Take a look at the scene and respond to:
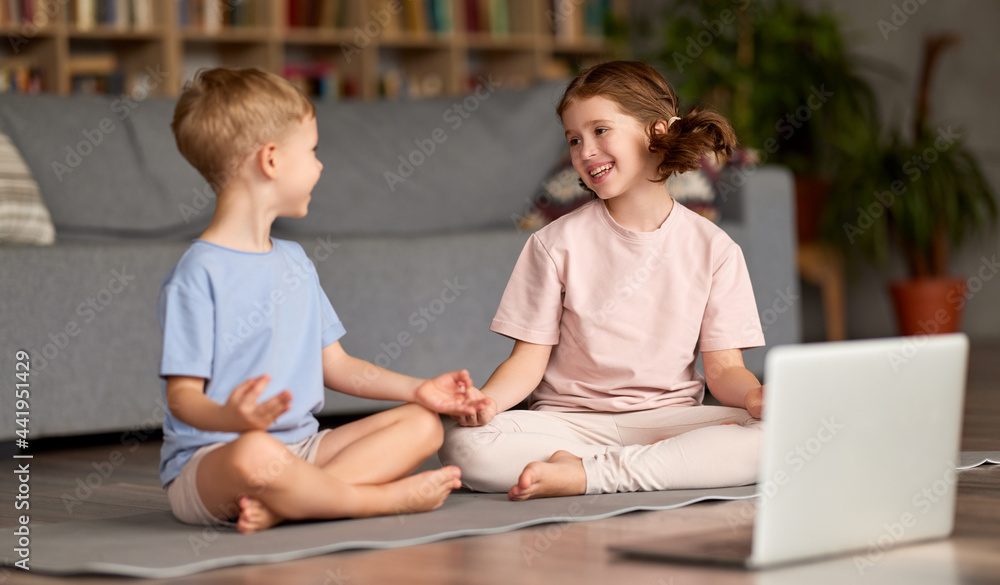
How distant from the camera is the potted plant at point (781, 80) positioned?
4.21m

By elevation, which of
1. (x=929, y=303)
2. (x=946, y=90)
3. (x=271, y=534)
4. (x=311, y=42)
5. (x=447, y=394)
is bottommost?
(x=929, y=303)

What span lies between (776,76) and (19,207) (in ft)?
9.23

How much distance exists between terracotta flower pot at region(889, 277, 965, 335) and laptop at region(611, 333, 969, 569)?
9.39 ft

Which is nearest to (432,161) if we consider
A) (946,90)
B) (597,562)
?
(597,562)

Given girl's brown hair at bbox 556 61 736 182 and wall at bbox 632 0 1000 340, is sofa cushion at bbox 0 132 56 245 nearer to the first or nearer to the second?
girl's brown hair at bbox 556 61 736 182

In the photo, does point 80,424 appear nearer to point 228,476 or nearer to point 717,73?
point 228,476

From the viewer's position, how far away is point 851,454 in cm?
112

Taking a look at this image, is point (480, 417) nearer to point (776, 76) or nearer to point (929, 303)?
point (929, 303)

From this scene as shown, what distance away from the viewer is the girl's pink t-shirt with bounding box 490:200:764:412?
164cm

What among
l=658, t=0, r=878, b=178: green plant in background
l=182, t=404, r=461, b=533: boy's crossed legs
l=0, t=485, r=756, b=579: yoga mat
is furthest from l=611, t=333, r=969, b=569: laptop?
l=658, t=0, r=878, b=178: green plant in background

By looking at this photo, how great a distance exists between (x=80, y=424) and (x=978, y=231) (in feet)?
10.2

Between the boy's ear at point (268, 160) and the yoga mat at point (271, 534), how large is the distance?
41 cm

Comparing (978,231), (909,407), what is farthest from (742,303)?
(978,231)

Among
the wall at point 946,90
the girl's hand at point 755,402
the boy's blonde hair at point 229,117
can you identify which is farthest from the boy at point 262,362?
the wall at point 946,90
